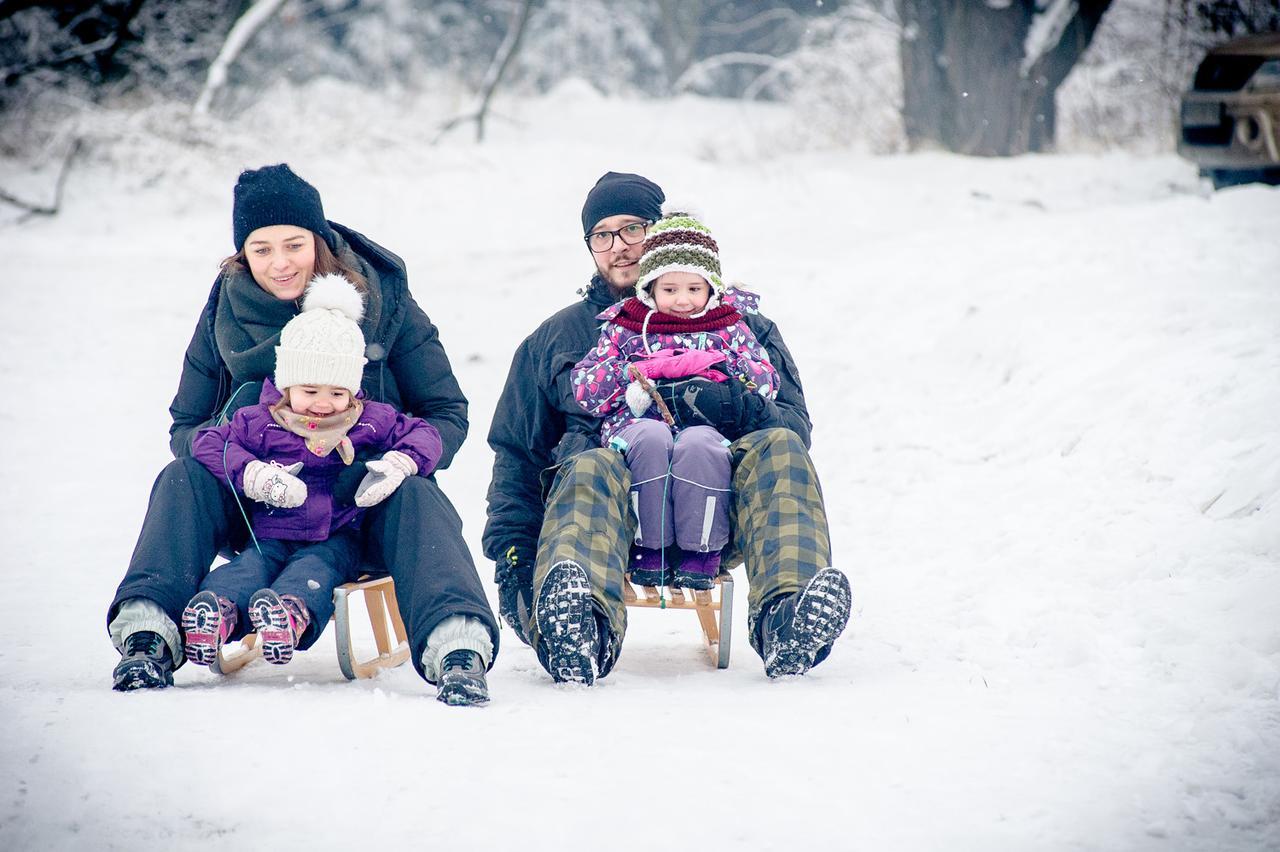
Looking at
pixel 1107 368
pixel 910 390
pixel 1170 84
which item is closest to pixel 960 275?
pixel 910 390

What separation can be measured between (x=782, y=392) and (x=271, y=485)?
4.63ft

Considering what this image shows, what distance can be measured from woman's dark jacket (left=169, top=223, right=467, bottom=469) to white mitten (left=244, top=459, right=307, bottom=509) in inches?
13.0

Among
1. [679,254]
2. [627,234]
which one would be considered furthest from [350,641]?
[627,234]

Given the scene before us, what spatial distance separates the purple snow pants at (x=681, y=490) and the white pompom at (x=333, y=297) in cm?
80

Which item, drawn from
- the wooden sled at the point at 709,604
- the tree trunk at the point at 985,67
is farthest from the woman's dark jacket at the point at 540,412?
the tree trunk at the point at 985,67

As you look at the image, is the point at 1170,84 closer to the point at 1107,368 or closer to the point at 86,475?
the point at 1107,368

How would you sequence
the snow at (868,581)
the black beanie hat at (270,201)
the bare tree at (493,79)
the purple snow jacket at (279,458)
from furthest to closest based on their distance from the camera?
the bare tree at (493,79) → the black beanie hat at (270,201) → the purple snow jacket at (279,458) → the snow at (868,581)

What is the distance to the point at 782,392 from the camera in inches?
136

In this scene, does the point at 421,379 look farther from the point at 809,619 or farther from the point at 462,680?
the point at 809,619

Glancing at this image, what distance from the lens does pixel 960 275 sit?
274 inches

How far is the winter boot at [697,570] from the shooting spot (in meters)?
3.06

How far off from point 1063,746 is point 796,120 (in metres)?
11.7

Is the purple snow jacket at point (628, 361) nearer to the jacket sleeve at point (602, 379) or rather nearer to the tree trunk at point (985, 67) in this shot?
the jacket sleeve at point (602, 379)

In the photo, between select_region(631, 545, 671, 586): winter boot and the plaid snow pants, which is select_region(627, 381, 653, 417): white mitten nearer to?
the plaid snow pants
